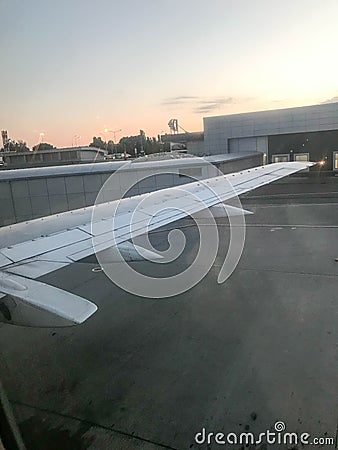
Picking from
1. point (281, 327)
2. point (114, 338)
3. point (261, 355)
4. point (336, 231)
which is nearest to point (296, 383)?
point (261, 355)

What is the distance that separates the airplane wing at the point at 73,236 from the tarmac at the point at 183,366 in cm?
152

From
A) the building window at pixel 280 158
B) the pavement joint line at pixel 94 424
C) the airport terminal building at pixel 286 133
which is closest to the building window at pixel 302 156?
the airport terminal building at pixel 286 133

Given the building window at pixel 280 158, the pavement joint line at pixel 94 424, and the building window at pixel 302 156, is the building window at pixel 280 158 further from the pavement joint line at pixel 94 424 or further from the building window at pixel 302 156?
the pavement joint line at pixel 94 424

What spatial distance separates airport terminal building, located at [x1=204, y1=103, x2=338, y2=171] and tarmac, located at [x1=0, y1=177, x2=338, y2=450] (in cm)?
2614

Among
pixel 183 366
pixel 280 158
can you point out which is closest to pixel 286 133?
pixel 280 158

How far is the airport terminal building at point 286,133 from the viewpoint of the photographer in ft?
101

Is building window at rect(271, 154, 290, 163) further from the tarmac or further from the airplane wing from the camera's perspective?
the airplane wing

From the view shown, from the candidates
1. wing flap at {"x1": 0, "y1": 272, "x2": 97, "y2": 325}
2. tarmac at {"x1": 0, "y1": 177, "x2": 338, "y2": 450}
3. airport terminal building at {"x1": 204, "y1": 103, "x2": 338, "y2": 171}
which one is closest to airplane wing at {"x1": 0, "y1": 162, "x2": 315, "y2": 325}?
wing flap at {"x1": 0, "y1": 272, "x2": 97, "y2": 325}

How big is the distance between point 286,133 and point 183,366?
30792 millimetres

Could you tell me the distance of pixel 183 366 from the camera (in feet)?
15.5

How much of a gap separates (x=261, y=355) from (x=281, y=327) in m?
0.90

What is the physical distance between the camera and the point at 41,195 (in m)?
14.9

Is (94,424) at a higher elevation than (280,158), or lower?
lower

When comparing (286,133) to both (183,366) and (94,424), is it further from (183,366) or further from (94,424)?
(94,424)
